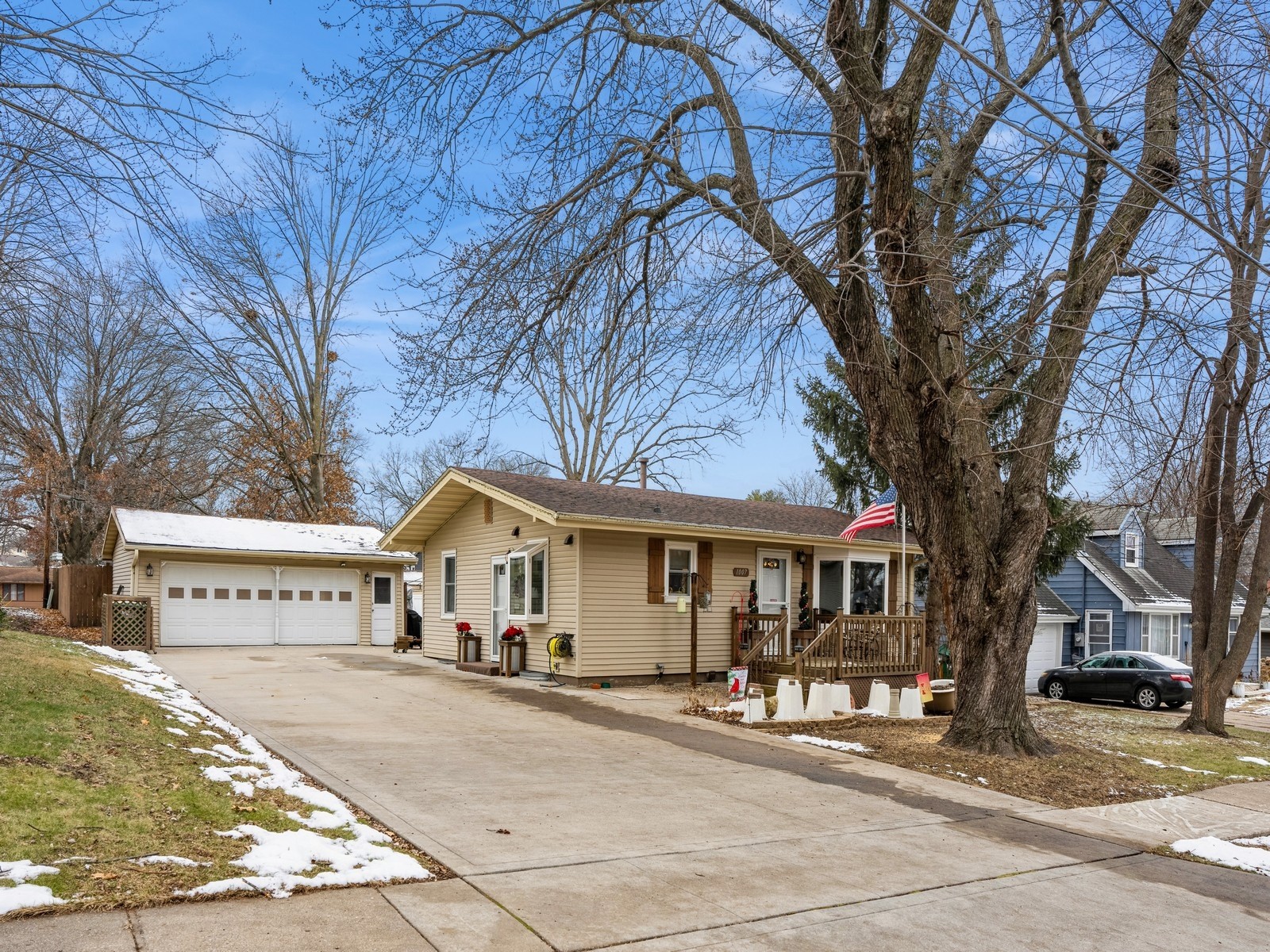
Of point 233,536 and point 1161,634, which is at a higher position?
point 233,536

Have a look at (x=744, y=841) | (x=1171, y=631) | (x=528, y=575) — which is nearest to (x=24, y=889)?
(x=744, y=841)

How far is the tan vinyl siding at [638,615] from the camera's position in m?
16.5

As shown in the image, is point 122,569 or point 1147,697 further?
point 122,569

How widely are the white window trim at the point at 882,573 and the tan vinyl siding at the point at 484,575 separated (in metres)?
6.06

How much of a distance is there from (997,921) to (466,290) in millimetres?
6804

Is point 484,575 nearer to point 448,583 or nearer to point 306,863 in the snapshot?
point 448,583

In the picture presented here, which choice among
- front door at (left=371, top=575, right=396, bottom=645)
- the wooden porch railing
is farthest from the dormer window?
front door at (left=371, top=575, right=396, bottom=645)

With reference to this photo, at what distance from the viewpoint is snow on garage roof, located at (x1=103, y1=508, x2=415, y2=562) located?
23.9 metres

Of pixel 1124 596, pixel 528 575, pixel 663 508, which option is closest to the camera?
pixel 528 575

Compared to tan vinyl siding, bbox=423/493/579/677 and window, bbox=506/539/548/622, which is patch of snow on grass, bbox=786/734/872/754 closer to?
tan vinyl siding, bbox=423/493/579/677

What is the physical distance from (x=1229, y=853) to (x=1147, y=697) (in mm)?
15546

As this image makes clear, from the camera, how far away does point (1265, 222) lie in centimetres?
1223

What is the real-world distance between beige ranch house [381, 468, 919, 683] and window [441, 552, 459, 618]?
0.13 ft

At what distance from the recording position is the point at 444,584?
2166cm
